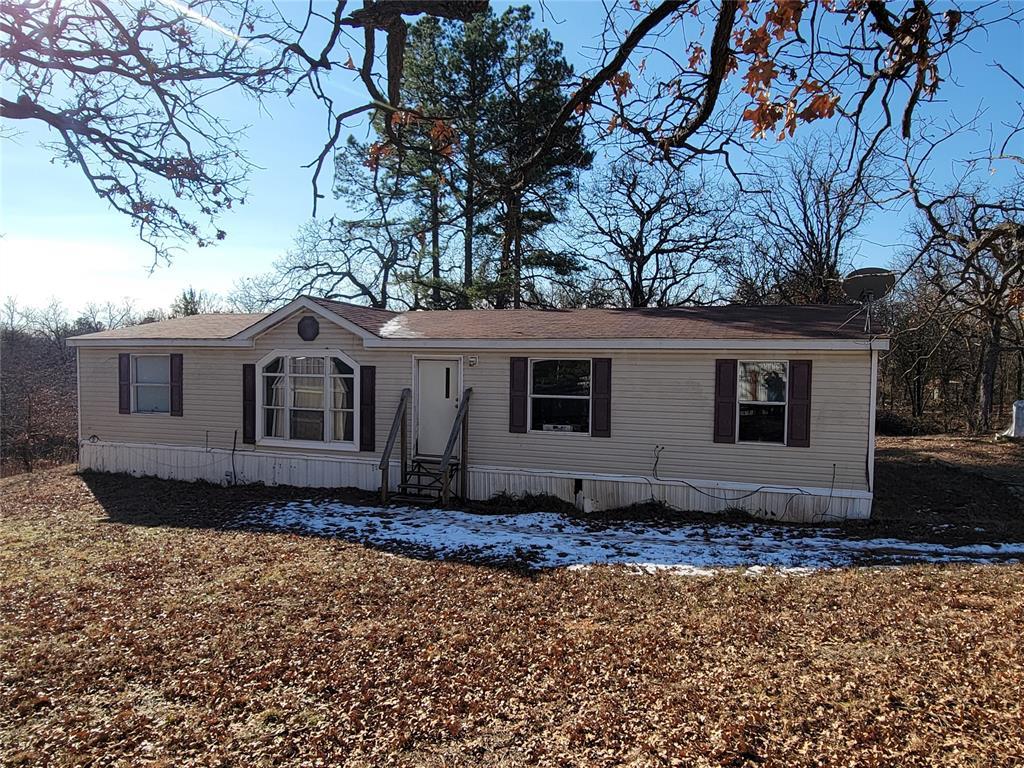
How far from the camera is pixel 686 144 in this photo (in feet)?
11.3

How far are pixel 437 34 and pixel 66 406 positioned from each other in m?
16.7

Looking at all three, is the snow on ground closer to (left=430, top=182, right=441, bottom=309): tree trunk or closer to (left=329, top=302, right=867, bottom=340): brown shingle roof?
(left=329, top=302, right=867, bottom=340): brown shingle roof

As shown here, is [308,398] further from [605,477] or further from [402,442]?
[605,477]

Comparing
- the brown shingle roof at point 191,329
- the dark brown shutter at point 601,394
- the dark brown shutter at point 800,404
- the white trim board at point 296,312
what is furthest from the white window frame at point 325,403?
the dark brown shutter at point 800,404

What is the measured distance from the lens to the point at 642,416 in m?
9.57

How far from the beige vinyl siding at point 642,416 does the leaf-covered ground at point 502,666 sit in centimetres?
257

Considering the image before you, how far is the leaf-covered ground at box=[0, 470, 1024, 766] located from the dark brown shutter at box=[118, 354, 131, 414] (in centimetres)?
658

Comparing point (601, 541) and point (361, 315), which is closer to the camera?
point (601, 541)

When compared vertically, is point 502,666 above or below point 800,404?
below

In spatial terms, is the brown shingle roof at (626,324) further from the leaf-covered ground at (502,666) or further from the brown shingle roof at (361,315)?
the leaf-covered ground at (502,666)

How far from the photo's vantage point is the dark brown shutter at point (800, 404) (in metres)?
8.66

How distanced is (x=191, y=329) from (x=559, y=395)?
28.2 ft

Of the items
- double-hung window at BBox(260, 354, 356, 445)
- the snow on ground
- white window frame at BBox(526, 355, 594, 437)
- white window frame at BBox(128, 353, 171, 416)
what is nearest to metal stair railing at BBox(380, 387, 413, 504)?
the snow on ground

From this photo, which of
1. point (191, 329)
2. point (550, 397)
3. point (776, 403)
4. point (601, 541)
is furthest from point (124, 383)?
point (776, 403)
